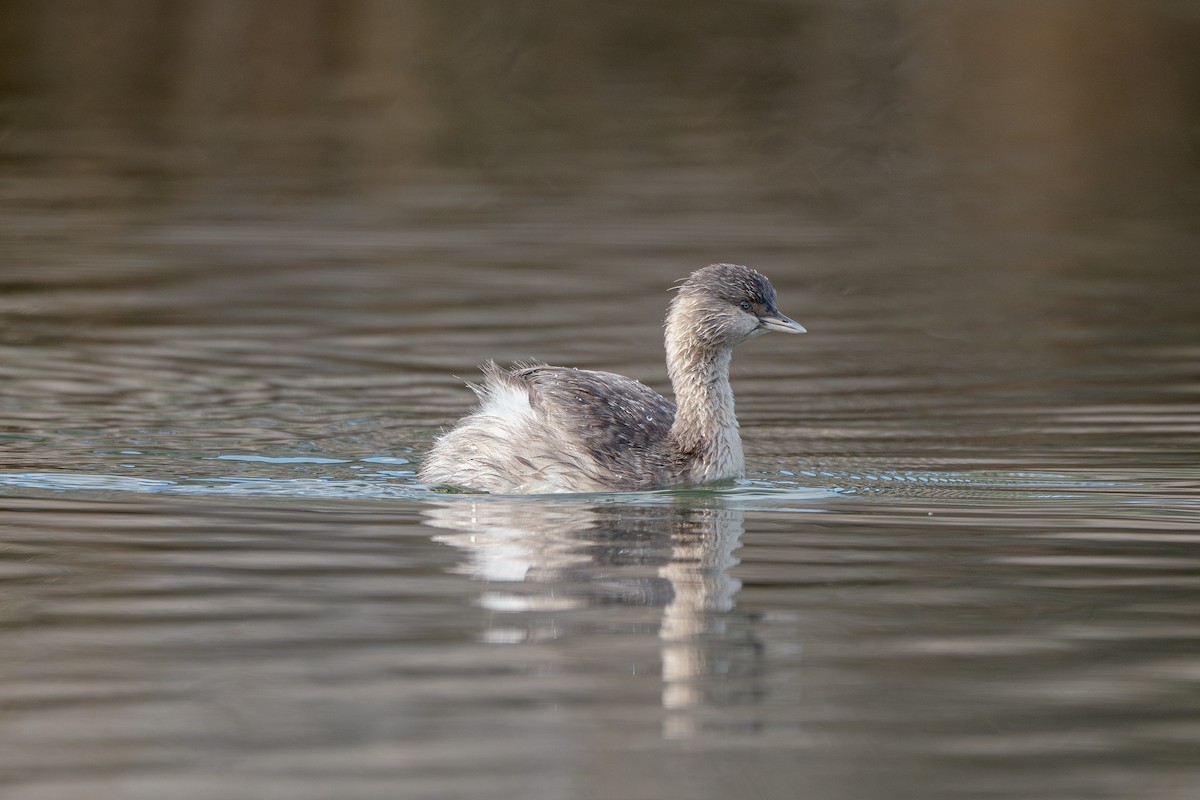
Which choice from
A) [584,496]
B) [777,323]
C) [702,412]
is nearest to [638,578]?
[584,496]

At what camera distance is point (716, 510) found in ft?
30.6

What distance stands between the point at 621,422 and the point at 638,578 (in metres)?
2.23

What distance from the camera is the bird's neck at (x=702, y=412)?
987cm

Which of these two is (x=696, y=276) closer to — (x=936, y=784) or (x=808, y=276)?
(x=936, y=784)

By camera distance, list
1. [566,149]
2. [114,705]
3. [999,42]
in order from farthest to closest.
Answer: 1. [999,42]
2. [566,149]
3. [114,705]

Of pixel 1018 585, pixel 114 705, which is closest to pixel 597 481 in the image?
pixel 1018 585

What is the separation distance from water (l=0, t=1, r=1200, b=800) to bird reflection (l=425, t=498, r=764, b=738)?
28 mm

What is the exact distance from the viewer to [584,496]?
9594mm

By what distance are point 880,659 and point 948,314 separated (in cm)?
902

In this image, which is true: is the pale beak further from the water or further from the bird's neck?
the water

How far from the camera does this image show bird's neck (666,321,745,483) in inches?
388

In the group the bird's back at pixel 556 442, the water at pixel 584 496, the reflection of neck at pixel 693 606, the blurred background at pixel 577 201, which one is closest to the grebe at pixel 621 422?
the bird's back at pixel 556 442

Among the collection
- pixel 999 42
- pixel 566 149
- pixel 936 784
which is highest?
pixel 999 42

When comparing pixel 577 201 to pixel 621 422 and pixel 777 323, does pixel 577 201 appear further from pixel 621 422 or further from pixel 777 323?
pixel 621 422
